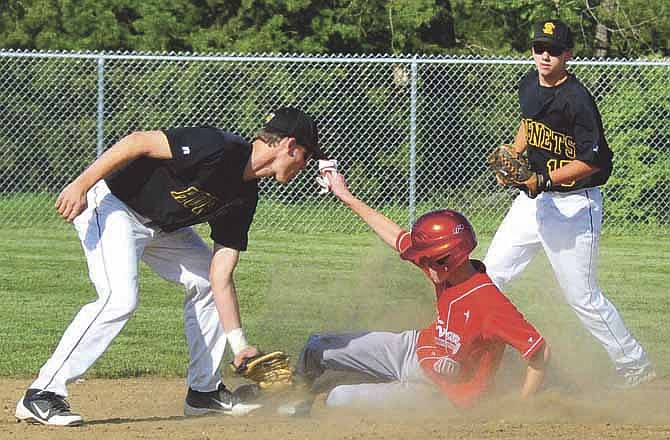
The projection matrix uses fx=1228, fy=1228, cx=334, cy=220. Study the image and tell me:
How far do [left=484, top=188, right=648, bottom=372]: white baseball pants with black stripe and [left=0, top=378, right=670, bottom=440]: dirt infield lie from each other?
34 centimetres

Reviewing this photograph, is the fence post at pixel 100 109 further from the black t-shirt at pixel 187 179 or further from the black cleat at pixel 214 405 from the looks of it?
the black t-shirt at pixel 187 179

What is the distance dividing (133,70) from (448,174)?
4.14m

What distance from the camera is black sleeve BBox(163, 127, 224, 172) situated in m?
6.02

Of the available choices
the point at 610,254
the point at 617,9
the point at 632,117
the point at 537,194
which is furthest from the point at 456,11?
the point at 537,194

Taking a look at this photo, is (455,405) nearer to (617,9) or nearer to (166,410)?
(166,410)

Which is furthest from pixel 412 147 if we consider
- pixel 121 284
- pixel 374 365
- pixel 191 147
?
pixel 121 284

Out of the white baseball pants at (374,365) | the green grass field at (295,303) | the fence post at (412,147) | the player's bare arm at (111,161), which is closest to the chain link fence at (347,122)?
the fence post at (412,147)

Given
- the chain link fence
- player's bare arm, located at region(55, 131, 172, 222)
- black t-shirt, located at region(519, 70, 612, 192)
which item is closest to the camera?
player's bare arm, located at region(55, 131, 172, 222)

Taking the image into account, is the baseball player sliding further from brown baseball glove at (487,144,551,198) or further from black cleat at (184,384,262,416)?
brown baseball glove at (487,144,551,198)

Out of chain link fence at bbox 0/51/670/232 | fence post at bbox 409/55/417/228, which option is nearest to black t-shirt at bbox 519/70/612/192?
fence post at bbox 409/55/417/228

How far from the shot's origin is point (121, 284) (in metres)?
6.05

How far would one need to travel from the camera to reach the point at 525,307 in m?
9.03

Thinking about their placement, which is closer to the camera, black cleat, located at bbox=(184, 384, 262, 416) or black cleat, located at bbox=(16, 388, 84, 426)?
black cleat, located at bbox=(16, 388, 84, 426)

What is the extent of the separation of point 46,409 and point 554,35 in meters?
3.53
